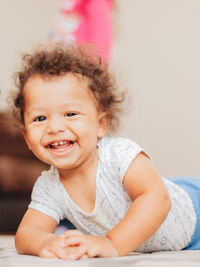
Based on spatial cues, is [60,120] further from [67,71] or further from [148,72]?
[148,72]

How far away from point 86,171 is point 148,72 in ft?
5.92

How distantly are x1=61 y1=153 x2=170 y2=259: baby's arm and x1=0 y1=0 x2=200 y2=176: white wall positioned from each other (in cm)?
149

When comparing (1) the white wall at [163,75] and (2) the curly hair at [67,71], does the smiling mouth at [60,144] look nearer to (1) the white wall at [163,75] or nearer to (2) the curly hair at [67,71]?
(2) the curly hair at [67,71]

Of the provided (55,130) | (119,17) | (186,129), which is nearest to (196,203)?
(55,130)

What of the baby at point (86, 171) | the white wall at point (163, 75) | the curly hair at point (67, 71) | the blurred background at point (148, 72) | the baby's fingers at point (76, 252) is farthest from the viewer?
the white wall at point (163, 75)

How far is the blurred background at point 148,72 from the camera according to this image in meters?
2.37

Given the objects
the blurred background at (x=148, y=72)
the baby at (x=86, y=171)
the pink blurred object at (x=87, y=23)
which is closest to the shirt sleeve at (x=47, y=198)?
the baby at (x=86, y=171)

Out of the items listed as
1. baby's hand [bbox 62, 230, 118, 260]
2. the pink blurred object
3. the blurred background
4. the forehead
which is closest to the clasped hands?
baby's hand [bbox 62, 230, 118, 260]

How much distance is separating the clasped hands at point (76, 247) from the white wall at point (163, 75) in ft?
5.54

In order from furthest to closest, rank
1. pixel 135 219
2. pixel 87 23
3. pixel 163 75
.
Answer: pixel 163 75
pixel 87 23
pixel 135 219

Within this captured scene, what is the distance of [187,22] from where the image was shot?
2.70m

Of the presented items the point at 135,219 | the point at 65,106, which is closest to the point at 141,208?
the point at 135,219

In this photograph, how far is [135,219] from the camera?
915 mm

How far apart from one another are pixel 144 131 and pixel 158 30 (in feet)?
2.09
